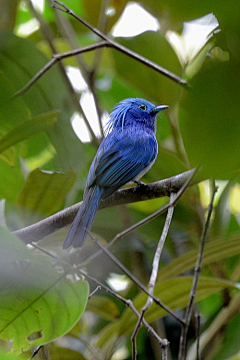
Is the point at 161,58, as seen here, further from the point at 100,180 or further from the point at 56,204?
the point at 56,204

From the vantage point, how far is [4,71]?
235cm

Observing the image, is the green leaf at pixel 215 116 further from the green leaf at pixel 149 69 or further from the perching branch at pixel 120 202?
the green leaf at pixel 149 69

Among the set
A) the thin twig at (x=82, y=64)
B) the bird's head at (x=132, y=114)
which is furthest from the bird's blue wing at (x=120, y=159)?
the bird's head at (x=132, y=114)

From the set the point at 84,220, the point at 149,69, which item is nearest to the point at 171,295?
the point at 84,220

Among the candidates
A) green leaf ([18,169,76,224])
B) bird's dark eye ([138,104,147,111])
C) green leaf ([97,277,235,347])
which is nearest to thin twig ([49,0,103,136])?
green leaf ([18,169,76,224])

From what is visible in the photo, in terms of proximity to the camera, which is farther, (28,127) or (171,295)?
(171,295)

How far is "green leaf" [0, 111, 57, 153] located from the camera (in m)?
1.90

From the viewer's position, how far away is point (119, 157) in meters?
2.78

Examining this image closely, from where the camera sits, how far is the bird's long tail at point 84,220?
2.14m

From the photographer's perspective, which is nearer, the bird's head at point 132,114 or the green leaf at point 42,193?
the green leaf at point 42,193

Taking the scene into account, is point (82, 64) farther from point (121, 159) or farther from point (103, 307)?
point (103, 307)

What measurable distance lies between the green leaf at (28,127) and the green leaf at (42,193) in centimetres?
21

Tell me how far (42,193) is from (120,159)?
2.47 feet

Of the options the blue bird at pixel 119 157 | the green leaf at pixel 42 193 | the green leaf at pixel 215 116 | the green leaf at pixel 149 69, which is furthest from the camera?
the green leaf at pixel 149 69
